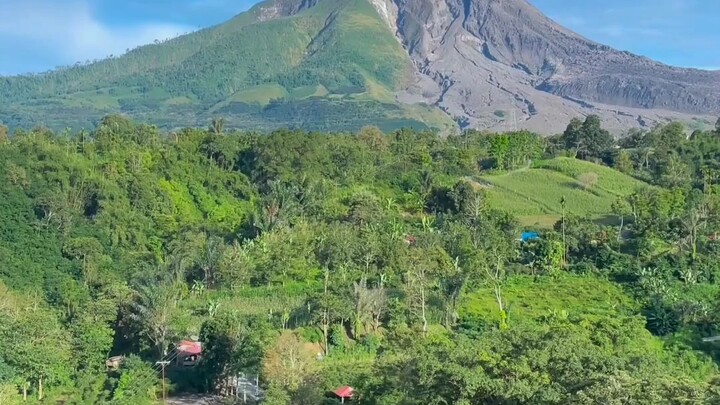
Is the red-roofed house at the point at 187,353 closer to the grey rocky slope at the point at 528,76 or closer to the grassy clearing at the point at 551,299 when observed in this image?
the grassy clearing at the point at 551,299

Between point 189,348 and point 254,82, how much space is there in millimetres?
149205

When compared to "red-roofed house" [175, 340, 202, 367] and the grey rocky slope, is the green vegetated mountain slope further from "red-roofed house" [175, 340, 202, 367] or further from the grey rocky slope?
"red-roofed house" [175, 340, 202, 367]

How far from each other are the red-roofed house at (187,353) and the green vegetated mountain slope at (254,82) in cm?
10344

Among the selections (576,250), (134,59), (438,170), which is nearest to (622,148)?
(438,170)

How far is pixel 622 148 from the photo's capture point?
6538 centimetres

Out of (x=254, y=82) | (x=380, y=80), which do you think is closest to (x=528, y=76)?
(x=380, y=80)

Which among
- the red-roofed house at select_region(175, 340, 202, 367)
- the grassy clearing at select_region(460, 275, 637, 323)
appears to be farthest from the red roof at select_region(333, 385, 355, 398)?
the grassy clearing at select_region(460, 275, 637, 323)

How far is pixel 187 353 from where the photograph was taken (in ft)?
92.6

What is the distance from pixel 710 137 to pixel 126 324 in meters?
46.2

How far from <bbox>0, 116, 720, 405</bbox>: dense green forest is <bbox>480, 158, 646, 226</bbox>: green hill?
166 mm

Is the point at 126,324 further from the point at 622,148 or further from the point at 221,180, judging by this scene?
the point at 622,148

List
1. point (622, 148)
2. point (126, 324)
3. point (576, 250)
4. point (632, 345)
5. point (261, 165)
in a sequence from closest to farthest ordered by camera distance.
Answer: point (632, 345)
point (126, 324)
point (576, 250)
point (261, 165)
point (622, 148)

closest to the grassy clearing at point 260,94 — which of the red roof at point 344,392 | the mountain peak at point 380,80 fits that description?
the mountain peak at point 380,80

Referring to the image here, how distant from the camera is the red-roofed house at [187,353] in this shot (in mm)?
27875
